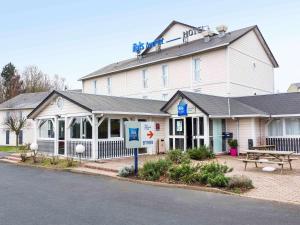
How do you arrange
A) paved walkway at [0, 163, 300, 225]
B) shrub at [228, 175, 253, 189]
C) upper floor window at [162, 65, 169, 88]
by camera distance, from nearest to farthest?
paved walkway at [0, 163, 300, 225], shrub at [228, 175, 253, 189], upper floor window at [162, 65, 169, 88]

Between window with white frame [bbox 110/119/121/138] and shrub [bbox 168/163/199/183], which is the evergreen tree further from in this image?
shrub [bbox 168/163/199/183]

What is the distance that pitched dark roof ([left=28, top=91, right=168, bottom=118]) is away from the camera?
1706 centimetres

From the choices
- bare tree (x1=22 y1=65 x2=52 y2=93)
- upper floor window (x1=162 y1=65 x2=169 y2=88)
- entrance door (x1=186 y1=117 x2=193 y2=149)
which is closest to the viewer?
entrance door (x1=186 y1=117 x2=193 y2=149)

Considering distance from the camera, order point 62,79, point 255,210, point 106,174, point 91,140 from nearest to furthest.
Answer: point 255,210 < point 106,174 < point 91,140 < point 62,79

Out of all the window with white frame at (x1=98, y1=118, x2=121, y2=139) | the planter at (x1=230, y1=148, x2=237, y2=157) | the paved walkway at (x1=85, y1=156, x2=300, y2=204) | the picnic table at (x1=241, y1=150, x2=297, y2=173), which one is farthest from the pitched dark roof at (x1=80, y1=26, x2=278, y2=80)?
the paved walkway at (x1=85, y1=156, x2=300, y2=204)

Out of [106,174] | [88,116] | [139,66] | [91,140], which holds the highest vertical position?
[139,66]

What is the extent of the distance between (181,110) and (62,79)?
4924cm

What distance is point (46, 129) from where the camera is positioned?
21828 millimetres

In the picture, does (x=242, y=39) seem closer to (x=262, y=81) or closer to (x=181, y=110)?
(x=262, y=81)

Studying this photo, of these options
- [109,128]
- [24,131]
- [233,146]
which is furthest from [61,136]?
[24,131]

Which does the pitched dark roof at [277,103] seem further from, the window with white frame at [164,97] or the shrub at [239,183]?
the shrub at [239,183]

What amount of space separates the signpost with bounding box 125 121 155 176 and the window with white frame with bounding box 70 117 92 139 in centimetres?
542

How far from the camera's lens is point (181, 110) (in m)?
19.8

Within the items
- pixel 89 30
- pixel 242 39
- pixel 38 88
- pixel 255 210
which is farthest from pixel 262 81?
pixel 38 88
